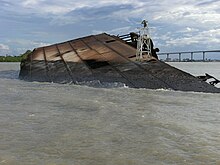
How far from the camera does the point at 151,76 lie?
14.1 m

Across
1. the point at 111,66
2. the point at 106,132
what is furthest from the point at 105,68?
the point at 106,132

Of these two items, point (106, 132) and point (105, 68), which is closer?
Answer: point (106, 132)

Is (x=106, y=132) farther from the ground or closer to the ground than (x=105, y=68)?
closer to the ground

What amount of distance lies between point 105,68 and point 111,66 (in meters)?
0.35

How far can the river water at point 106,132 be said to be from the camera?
4.38m

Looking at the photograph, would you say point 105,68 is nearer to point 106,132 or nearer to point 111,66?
point 111,66

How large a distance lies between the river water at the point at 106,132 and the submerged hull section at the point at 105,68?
12.4 feet

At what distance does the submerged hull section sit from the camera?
13.5 metres

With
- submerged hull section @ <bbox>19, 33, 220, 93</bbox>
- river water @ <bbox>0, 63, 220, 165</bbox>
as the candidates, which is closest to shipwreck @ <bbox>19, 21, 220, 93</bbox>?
submerged hull section @ <bbox>19, 33, 220, 93</bbox>

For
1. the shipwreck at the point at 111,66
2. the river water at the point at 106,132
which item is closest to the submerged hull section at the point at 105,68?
the shipwreck at the point at 111,66

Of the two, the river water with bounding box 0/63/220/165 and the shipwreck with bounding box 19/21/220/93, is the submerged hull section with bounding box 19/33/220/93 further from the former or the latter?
the river water with bounding box 0/63/220/165

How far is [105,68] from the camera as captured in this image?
1609 cm

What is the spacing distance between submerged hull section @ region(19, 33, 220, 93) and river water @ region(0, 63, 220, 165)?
378cm

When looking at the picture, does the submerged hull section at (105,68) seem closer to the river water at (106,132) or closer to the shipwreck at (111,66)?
the shipwreck at (111,66)
